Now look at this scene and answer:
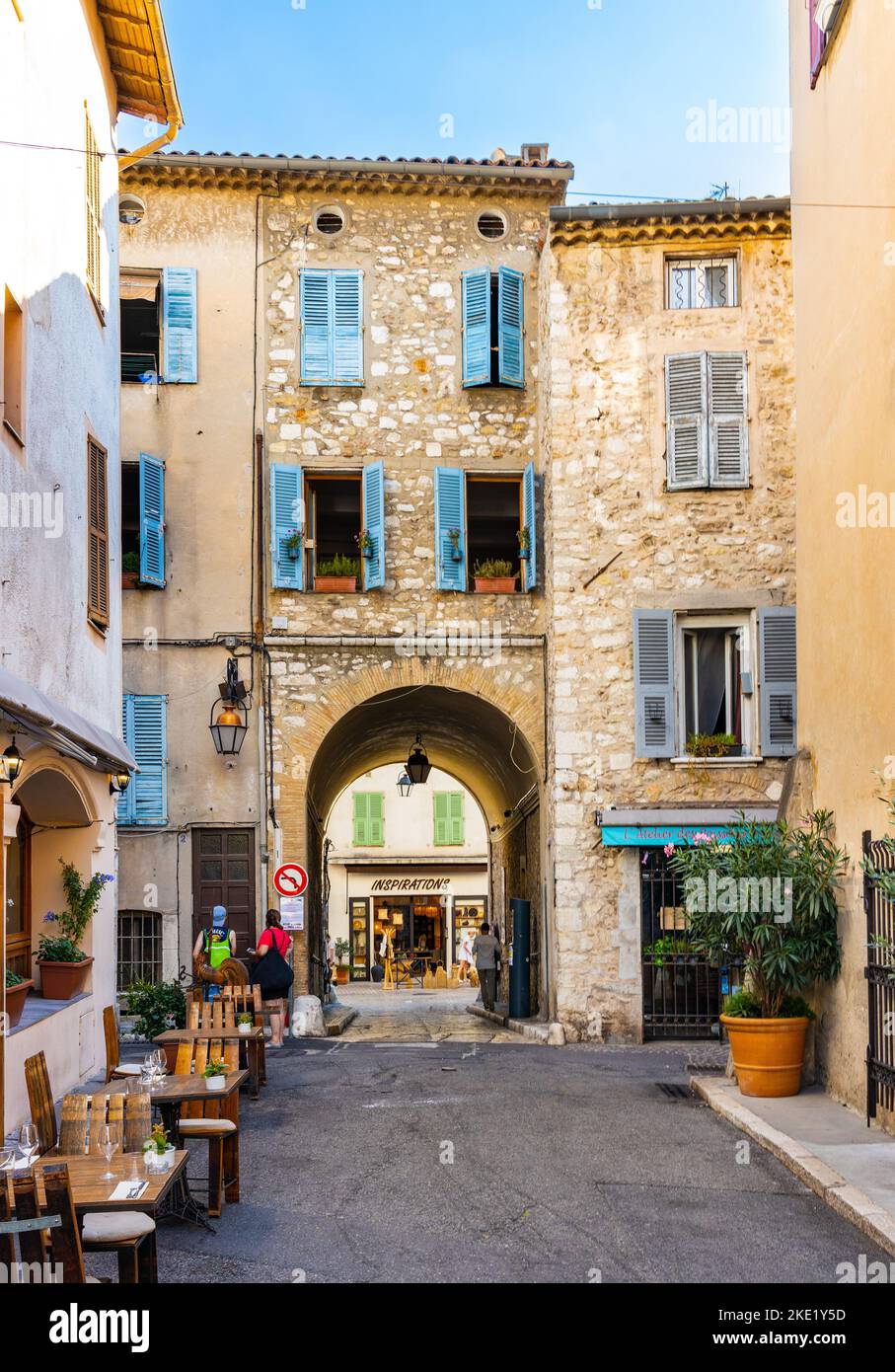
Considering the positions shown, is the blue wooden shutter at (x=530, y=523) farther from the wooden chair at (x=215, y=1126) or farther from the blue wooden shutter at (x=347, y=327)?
the wooden chair at (x=215, y=1126)

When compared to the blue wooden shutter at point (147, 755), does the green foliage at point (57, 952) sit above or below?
below

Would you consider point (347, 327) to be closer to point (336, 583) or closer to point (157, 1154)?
point (336, 583)


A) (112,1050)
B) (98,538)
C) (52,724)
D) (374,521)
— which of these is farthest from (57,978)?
(374,521)

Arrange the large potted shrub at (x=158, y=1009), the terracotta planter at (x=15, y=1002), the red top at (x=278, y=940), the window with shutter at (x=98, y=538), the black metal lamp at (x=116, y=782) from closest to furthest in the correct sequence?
1. the terracotta planter at (x=15, y=1002)
2. the window with shutter at (x=98, y=538)
3. the black metal lamp at (x=116, y=782)
4. the large potted shrub at (x=158, y=1009)
5. the red top at (x=278, y=940)

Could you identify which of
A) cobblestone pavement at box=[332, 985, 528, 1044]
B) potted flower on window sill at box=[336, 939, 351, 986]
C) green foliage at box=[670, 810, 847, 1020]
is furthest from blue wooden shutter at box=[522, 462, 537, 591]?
potted flower on window sill at box=[336, 939, 351, 986]

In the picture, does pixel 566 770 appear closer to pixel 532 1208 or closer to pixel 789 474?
pixel 789 474

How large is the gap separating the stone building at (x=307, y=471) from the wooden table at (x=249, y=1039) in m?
4.95

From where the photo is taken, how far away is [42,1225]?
480cm

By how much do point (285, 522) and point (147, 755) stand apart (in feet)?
11.0

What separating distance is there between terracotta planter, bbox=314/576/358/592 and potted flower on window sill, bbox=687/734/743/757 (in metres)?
4.61

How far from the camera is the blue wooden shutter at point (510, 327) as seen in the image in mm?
18219

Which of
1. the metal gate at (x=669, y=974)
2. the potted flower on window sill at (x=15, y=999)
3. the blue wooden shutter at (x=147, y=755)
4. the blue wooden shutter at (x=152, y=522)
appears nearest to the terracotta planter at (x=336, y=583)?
the blue wooden shutter at (x=152, y=522)

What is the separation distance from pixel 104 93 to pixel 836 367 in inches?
307
